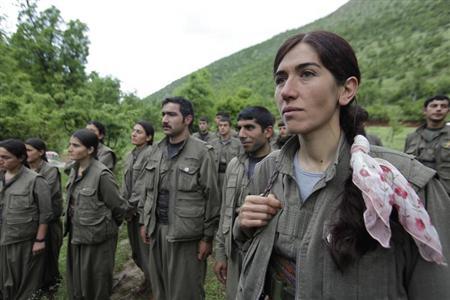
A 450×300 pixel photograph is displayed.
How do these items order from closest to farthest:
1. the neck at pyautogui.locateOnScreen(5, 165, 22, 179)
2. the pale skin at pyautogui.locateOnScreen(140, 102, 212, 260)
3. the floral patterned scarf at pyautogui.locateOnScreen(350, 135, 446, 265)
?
the floral patterned scarf at pyautogui.locateOnScreen(350, 135, 446, 265)
the pale skin at pyautogui.locateOnScreen(140, 102, 212, 260)
the neck at pyautogui.locateOnScreen(5, 165, 22, 179)

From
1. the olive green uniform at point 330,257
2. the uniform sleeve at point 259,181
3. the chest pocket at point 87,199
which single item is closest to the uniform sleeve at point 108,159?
the chest pocket at point 87,199

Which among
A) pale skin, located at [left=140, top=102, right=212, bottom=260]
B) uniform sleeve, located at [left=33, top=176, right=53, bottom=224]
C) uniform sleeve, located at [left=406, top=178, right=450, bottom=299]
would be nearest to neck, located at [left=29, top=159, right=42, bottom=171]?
uniform sleeve, located at [left=33, top=176, right=53, bottom=224]

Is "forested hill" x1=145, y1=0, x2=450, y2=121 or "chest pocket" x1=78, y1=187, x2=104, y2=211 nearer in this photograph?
"chest pocket" x1=78, y1=187, x2=104, y2=211

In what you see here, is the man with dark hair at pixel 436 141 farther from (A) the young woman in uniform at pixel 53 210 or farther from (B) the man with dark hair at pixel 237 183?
(A) the young woman in uniform at pixel 53 210

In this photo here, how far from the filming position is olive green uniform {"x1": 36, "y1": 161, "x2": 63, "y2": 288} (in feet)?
13.9

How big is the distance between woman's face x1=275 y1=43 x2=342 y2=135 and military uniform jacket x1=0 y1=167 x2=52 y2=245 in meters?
3.50

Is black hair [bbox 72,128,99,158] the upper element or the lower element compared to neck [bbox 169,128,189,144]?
upper

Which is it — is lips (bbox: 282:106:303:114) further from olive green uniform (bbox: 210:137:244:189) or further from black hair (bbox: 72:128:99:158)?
olive green uniform (bbox: 210:137:244:189)

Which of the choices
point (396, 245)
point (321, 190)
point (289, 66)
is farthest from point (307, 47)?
point (396, 245)

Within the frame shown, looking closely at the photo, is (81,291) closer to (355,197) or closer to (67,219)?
(67,219)

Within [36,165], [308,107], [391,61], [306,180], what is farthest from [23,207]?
[391,61]

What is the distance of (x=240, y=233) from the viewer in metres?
1.53

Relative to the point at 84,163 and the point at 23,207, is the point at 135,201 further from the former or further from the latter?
the point at 23,207

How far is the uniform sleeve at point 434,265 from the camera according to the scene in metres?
1.06
